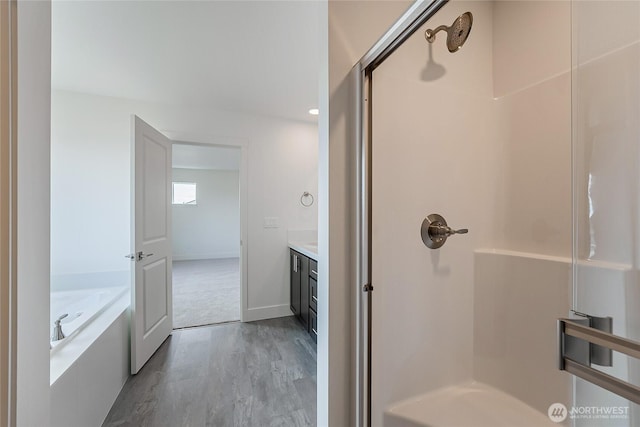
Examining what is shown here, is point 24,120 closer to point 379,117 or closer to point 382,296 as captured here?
point 379,117

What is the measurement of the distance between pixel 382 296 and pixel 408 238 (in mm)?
323

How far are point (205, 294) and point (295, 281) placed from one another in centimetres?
186

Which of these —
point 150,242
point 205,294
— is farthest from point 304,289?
point 205,294

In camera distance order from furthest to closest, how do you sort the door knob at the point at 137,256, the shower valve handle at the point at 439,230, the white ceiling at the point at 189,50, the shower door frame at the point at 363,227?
the door knob at the point at 137,256, the white ceiling at the point at 189,50, the shower valve handle at the point at 439,230, the shower door frame at the point at 363,227

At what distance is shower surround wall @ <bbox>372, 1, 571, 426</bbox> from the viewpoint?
4.16 ft

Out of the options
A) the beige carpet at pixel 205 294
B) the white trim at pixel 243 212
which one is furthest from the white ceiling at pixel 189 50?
the beige carpet at pixel 205 294

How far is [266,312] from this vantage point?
3.13m

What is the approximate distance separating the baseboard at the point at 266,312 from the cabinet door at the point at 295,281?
0.11m

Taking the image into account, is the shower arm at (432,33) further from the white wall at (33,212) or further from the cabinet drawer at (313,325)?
the cabinet drawer at (313,325)

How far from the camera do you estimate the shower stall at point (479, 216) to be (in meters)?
0.94

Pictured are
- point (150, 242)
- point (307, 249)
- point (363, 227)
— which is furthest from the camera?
point (307, 249)

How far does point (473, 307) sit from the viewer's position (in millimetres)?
1513

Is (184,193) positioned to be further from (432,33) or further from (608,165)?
(608,165)

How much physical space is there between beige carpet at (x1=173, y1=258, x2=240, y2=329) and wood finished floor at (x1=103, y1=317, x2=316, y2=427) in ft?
1.39
